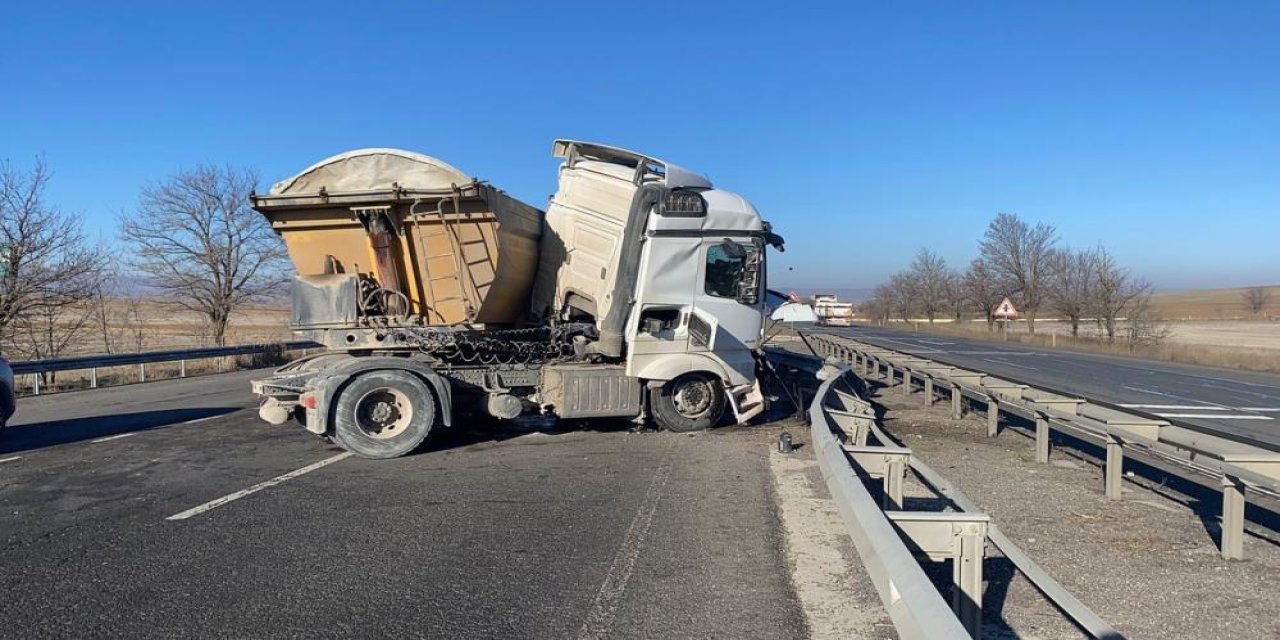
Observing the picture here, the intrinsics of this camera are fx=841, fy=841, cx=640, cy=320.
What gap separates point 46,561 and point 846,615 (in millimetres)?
5131

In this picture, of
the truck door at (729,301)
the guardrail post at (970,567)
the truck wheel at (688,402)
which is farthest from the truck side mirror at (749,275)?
the guardrail post at (970,567)

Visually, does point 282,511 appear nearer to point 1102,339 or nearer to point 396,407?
point 396,407

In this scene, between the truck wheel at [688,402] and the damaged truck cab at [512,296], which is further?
the truck wheel at [688,402]

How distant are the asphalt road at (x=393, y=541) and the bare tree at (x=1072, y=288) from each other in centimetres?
4178

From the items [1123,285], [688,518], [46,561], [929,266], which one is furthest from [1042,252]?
[46,561]

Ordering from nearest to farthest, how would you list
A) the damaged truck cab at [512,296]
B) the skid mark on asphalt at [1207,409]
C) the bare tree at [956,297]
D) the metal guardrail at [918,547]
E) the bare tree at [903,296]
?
the metal guardrail at [918,547], the damaged truck cab at [512,296], the skid mark on asphalt at [1207,409], the bare tree at [956,297], the bare tree at [903,296]

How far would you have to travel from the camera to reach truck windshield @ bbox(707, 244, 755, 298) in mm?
11297

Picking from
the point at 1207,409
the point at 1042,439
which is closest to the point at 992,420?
the point at 1042,439

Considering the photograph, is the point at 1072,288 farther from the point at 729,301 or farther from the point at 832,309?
the point at 729,301

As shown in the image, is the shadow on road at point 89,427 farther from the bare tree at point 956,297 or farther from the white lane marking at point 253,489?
the bare tree at point 956,297

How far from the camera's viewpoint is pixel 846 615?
466cm

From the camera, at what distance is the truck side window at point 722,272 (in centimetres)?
1130

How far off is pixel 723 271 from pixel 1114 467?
17.8ft

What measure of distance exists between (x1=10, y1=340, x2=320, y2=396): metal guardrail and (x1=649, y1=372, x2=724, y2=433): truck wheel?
6.25 metres
